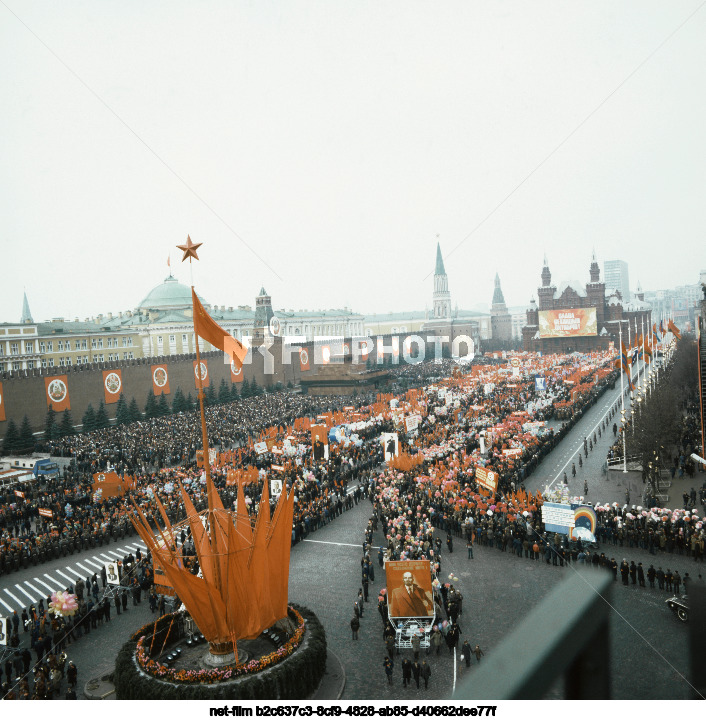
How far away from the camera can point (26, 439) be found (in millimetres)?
35750

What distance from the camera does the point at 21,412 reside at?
3703 centimetres

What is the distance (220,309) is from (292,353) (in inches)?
802

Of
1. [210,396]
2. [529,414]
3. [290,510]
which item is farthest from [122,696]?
[210,396]

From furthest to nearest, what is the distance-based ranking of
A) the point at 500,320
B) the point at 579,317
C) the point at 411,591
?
the point at 500,320 < the point at 579,317 < the point at 411,591

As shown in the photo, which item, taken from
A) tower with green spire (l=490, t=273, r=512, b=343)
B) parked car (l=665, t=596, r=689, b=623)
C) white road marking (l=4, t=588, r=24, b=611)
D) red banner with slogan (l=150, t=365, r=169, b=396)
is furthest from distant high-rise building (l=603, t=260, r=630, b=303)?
white road marking (l=4, t=588, r=24, b=611)

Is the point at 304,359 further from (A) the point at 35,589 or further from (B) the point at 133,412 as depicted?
(A) the point at 35,589

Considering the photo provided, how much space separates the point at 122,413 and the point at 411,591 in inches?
1421

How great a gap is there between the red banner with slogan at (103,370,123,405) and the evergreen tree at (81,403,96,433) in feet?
4.91

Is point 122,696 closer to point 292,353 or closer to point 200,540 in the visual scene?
point 200,540

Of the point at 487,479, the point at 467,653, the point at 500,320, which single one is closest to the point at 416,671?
the point at 467,653

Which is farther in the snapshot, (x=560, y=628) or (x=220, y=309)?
(x=220, y=309)

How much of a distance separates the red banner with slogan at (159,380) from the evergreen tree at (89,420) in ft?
21.4

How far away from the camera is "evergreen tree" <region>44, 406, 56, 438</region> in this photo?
37875 millimetres

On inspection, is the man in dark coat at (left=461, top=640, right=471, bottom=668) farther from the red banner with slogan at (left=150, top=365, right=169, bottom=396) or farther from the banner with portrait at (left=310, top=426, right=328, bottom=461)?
the red banner with slogan at (left=150, top=365, right=169, bottom=396)
